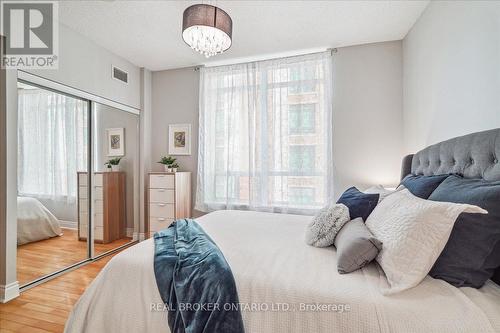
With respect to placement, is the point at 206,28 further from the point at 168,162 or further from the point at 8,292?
the point at 8,292

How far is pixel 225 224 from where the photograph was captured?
1925 mm

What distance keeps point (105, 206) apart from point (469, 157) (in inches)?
147

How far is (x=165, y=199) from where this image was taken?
3.46 m

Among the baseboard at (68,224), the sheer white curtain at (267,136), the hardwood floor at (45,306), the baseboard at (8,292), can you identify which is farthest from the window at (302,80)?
the baseboard at (8,292)

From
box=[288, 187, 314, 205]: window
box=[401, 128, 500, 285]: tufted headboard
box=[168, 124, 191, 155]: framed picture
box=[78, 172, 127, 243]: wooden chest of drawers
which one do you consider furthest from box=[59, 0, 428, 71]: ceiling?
box=[288, 187, 314, 205]: window

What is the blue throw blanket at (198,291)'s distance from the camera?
3.15 feet

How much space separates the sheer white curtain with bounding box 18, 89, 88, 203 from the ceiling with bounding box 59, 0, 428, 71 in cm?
89

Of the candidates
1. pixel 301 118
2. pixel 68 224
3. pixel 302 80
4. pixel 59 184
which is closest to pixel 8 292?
pixel 68 224

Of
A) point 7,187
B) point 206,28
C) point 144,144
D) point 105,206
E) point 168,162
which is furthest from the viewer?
point 144,144

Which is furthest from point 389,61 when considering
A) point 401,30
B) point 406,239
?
point 406,239

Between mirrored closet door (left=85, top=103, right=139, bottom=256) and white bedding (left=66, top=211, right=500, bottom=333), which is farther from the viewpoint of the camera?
mirrored closet door (left=85, top=103, right=139, bottom=256)

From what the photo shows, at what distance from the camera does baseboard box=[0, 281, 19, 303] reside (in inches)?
80.8

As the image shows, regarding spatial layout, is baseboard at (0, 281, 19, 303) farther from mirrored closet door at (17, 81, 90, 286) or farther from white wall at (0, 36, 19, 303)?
mirrored closet door at (17, 81, 90, 286)

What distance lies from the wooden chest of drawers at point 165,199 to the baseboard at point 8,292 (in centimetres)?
155
